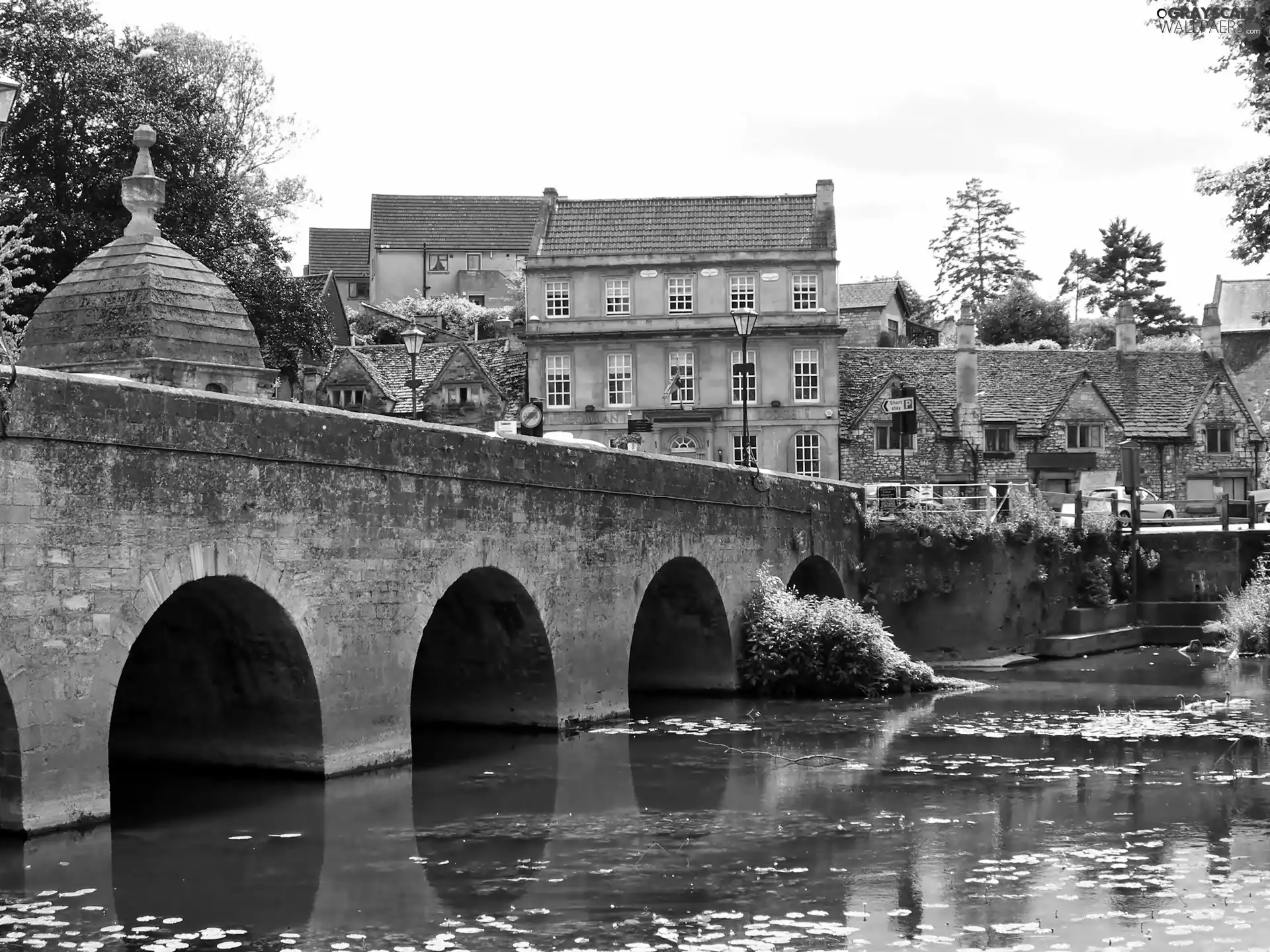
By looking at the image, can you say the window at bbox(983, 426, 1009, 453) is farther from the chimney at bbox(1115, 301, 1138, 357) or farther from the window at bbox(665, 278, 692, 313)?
the window at bbox(665, 278, 692, 313)

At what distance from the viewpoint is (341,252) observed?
291ft

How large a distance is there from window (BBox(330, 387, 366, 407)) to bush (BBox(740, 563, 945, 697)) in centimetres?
3492

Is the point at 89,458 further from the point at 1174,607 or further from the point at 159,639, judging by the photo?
the point at 1174,607

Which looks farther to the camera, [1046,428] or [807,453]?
[1046,428]

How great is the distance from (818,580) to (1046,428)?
29085 millimetres

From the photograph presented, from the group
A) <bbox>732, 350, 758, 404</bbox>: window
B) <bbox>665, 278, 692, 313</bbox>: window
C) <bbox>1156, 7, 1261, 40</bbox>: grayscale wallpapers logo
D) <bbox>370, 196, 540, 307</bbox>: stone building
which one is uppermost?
<bbox>370, 196, 540, 307</bbox>: stone building

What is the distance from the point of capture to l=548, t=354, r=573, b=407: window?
56.6m

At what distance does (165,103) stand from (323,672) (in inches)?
1221

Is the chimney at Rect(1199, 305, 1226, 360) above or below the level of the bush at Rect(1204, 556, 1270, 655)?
above

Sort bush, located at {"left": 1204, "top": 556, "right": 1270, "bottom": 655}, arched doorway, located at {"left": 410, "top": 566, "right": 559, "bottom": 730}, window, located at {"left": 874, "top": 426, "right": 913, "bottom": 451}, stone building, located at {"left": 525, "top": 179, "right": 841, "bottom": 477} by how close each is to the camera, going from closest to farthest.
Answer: arched doorway, located at {"left": 410, "top": 566, "right": 559, "bottom": 730}, bush, located at {"left": 1204, "top": 556, "right": 1270, "bottom": 655}, stone building, located at {"left": 525, "top": 179, "right": 841, "bottom": 477}, window, located at {"left": 874, "top": 426, "right": 913, "bottom": 451}

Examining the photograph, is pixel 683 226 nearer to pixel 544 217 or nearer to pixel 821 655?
pixel 544 217

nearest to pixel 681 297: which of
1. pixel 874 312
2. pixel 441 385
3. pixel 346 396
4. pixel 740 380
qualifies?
pixel 740 380

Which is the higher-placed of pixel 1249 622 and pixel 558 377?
pixel 558 377

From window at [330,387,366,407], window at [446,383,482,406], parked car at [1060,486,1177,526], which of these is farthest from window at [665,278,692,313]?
parked car at [1060,486,1177,526]
